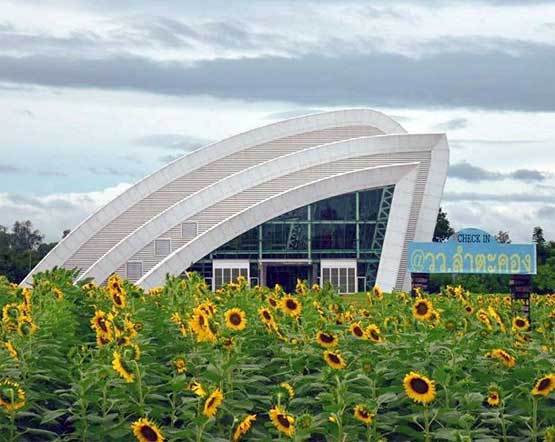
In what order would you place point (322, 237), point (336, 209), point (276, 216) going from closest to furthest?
point (276, 216)
point (336, 209)
point (322, 237)

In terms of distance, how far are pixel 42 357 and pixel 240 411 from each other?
166 cm

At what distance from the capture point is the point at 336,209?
56969 mm

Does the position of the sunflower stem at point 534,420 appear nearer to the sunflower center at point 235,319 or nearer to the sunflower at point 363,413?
the sunflower at point 363,413

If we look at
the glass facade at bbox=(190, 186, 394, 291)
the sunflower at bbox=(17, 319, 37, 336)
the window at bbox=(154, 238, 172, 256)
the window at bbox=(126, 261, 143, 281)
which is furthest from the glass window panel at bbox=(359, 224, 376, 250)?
the sunflower at bbox=(17, 319, 37, 336)

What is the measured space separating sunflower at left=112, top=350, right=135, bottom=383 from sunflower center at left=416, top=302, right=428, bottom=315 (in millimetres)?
3141

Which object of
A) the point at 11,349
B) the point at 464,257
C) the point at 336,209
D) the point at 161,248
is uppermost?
the point at 336,209

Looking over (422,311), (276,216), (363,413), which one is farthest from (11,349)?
(276,216)

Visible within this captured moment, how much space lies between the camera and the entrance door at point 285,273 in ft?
189

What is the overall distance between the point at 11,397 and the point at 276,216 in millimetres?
47051

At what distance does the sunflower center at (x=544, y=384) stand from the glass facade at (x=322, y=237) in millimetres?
46875

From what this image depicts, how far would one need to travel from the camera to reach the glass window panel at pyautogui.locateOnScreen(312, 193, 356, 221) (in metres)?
56.6

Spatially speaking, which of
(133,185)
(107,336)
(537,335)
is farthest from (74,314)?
(133,185)

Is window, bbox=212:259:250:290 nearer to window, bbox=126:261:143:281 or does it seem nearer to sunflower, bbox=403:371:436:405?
window, bbox=126:261:143:281

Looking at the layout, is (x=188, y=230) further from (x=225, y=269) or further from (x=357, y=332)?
(x=357, y=332)
